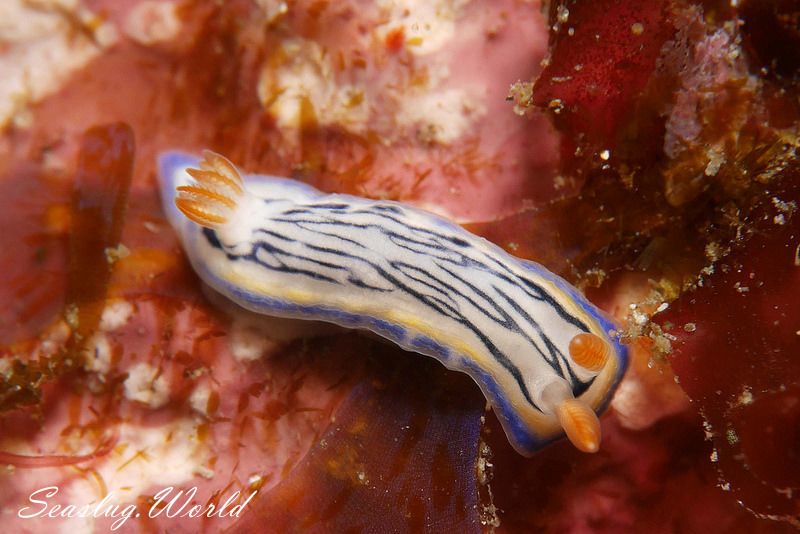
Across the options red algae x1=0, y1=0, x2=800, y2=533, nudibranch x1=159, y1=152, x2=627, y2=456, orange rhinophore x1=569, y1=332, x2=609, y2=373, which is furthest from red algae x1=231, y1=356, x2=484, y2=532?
orange rhinophore x1=569, y1=332, x2=609, y2=373

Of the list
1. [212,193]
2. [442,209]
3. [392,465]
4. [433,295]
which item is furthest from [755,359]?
[212,193]

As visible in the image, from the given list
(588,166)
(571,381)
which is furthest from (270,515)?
(588,166)

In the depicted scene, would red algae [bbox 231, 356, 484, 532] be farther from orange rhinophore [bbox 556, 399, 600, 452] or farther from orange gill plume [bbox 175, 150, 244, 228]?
orange gill plume [bbox 175, 150, 244, 228]

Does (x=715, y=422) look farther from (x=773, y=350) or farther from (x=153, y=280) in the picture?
(x=153, y=280)

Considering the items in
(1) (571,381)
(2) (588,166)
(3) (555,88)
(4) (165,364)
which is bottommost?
(4) (165,364)

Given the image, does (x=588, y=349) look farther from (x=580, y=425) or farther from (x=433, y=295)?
(x=433, y=295)

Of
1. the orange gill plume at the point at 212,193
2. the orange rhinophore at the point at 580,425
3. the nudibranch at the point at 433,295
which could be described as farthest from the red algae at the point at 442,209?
the orange rhinophore at the point at 580,425
